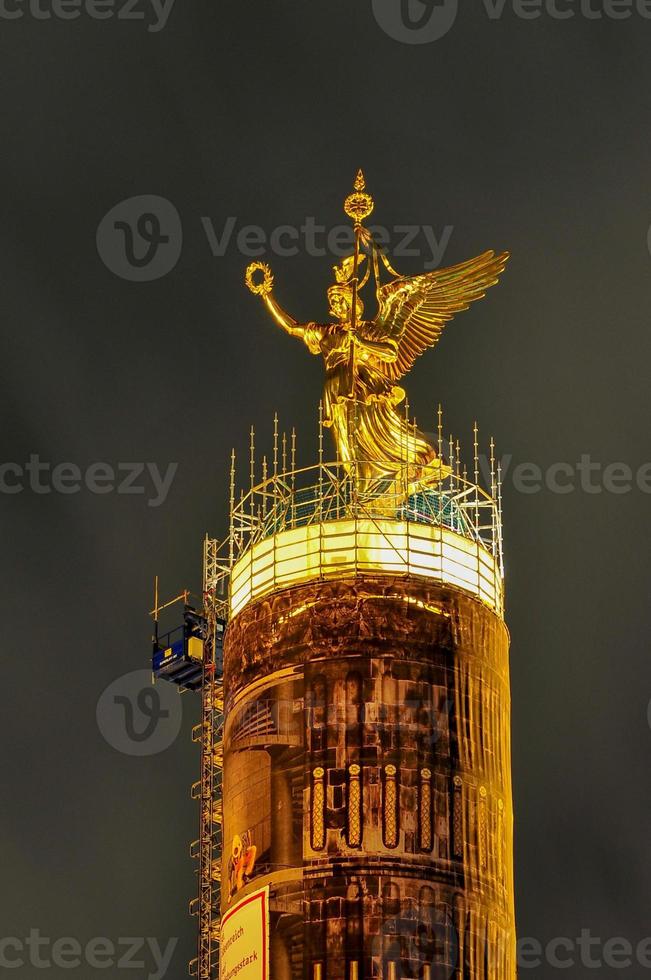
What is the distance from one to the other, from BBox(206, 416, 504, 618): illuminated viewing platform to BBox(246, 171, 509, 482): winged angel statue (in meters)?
1.02

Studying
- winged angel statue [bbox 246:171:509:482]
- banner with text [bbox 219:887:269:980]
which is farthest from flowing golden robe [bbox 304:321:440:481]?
banner with text [bbox 219:887:269:980]

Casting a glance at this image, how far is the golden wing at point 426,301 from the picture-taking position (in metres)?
128

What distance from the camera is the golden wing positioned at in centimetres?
12762

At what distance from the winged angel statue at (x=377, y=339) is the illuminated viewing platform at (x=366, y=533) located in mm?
1021

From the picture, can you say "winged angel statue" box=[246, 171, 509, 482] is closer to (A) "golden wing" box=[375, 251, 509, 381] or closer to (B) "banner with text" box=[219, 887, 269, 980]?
(A) "golden wing" box=[375, 251, 509, 381]

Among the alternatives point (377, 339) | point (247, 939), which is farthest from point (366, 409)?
point (247, 939)

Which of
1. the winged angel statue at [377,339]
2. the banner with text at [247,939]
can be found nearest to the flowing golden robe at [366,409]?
the winged angel statue at [377,339]

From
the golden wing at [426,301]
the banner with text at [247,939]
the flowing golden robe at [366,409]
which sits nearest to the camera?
the banner with text at [247,939]

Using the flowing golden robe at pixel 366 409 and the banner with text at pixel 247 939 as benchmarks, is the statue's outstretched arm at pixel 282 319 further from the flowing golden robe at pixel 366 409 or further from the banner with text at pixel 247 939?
the banner with text at pixel 247 939

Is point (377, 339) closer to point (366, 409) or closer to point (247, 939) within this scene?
point (366, 409)

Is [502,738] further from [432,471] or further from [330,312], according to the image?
[330,312]

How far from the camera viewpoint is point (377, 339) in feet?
416

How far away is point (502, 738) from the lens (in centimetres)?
11756

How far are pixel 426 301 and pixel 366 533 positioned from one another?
1517 cm
